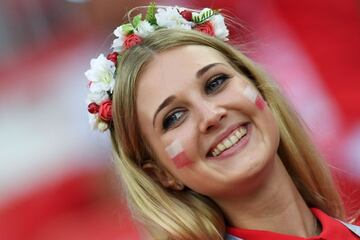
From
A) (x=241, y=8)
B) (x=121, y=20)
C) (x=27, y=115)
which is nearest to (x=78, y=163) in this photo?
(x=27, y=115)

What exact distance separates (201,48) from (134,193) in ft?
1.15

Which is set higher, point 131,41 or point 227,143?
point 131,41

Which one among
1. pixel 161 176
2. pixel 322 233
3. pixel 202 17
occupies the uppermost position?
pixel 202 17

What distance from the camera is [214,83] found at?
143 centimetres

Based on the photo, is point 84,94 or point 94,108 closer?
point 94,108

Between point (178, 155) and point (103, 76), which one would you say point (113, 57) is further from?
point (178, 155)

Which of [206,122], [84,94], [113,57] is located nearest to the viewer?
[206,122]

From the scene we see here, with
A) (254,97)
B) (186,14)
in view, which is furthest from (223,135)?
(186,14)

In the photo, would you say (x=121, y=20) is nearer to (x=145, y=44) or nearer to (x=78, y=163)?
(x=78, y=163)

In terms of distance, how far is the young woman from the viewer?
1366 mm

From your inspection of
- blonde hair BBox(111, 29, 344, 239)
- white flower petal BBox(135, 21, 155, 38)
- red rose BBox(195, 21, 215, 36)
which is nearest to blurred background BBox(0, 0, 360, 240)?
blonde hair BBox(111, 29, 344, 239)

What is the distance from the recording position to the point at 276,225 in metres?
1.42

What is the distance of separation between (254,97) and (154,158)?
253mm

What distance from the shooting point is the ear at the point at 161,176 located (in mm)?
1451
